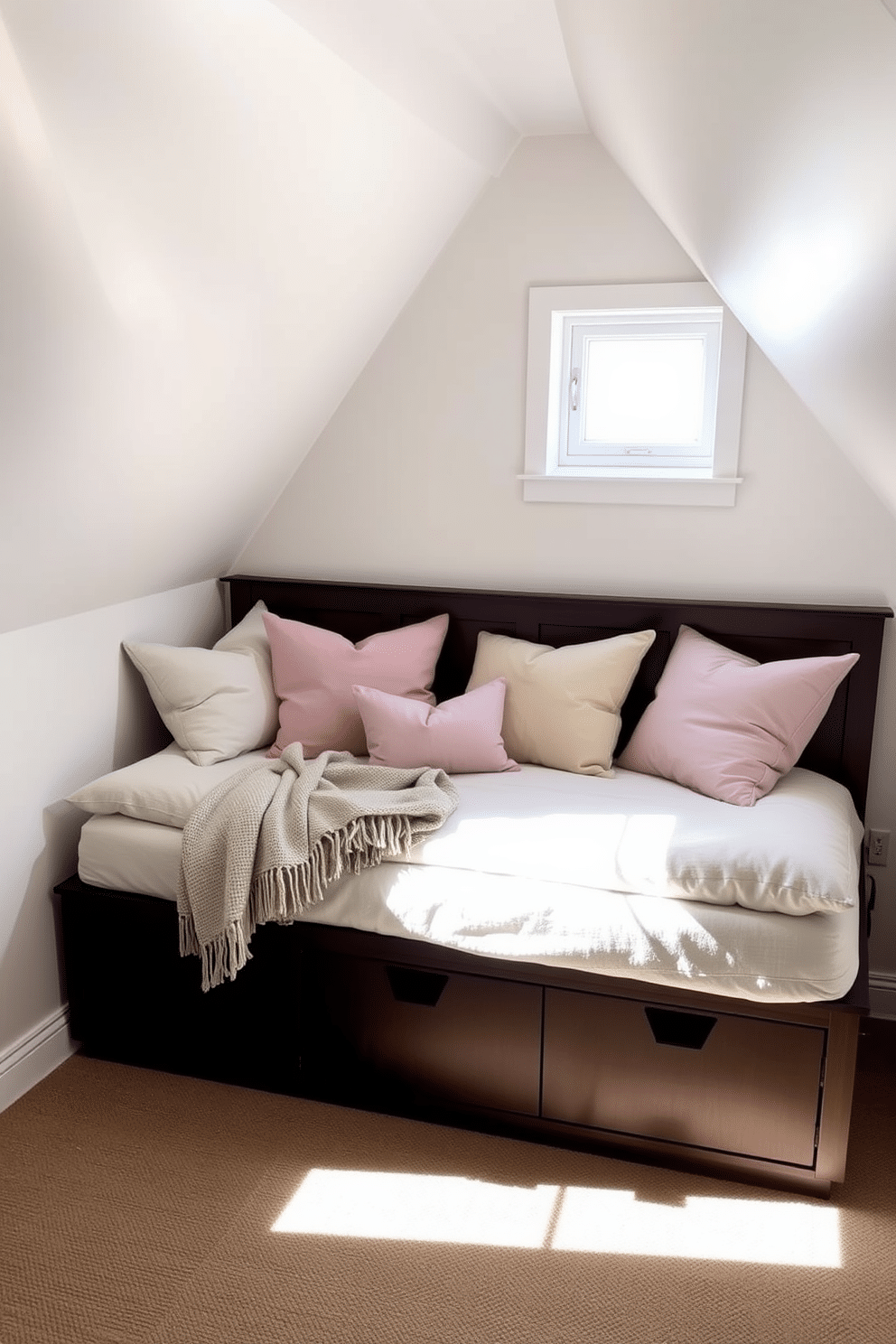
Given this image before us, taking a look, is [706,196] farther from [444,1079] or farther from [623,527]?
[444,1079]

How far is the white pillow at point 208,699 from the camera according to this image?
→ 2.76m

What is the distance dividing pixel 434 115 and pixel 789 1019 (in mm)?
2095

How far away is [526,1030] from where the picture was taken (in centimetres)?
227

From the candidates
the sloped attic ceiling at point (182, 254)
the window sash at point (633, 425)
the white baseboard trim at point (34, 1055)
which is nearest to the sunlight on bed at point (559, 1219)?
the white baseboard trim at point (34, 1055)

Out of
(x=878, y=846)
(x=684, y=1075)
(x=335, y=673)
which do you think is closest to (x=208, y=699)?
(x=335, y=673)

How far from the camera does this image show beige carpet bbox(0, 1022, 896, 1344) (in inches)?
72.4

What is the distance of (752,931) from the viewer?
2.05 metres

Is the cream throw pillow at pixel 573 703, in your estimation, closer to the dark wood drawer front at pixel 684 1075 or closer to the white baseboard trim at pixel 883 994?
the dark wood drawer front at pixel 684 1075

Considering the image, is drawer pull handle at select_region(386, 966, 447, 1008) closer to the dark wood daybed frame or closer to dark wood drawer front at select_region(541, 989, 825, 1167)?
the dark wood daybed frame

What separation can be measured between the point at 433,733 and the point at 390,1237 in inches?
45.6

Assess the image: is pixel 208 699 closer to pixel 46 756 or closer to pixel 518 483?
pixel 46 756

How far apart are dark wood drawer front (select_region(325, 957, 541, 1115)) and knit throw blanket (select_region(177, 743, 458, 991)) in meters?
0.24

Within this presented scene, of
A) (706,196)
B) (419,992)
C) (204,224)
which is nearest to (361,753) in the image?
(419,992)

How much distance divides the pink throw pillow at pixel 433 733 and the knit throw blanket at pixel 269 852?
290 millimetres
